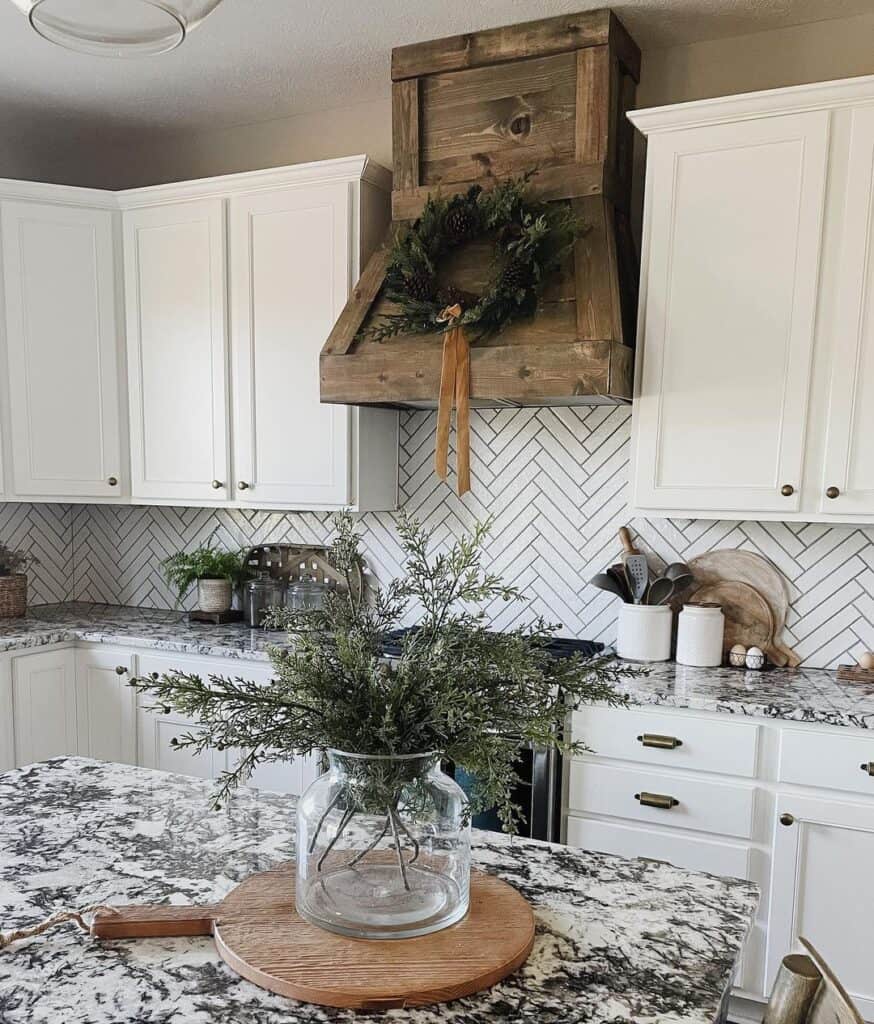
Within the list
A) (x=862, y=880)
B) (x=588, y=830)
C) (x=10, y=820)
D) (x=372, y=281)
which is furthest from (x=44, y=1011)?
(x=372, y=281)

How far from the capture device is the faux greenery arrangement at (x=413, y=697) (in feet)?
3.20

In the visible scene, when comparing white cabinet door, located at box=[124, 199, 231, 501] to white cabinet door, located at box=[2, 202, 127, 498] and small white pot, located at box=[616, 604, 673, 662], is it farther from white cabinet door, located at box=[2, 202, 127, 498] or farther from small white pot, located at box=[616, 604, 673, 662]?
small white pot, located at box=[616, 604, 673, 662]

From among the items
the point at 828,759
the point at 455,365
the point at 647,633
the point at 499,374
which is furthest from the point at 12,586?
the point at 828,759

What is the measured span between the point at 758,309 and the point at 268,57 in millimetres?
1789

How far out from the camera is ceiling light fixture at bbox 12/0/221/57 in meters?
1.06

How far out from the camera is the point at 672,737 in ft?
7.41

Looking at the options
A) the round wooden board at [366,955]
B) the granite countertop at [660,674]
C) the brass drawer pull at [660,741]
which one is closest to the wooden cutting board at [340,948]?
the round wooden board at [366,955]

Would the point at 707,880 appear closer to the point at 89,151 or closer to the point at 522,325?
the point at 522,325

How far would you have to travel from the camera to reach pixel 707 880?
123 centimetres

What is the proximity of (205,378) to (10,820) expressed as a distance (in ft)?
6.66

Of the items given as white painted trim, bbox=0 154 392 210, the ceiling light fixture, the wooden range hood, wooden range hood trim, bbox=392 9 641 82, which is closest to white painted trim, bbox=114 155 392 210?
white painted trim, bbox=0 154 392 210

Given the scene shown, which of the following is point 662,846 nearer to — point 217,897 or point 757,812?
point 757,812

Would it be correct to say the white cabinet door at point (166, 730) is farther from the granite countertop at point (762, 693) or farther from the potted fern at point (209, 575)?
the granite countertop at point (762, 693)

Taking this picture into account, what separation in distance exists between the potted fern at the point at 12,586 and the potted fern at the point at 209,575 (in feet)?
1.91
